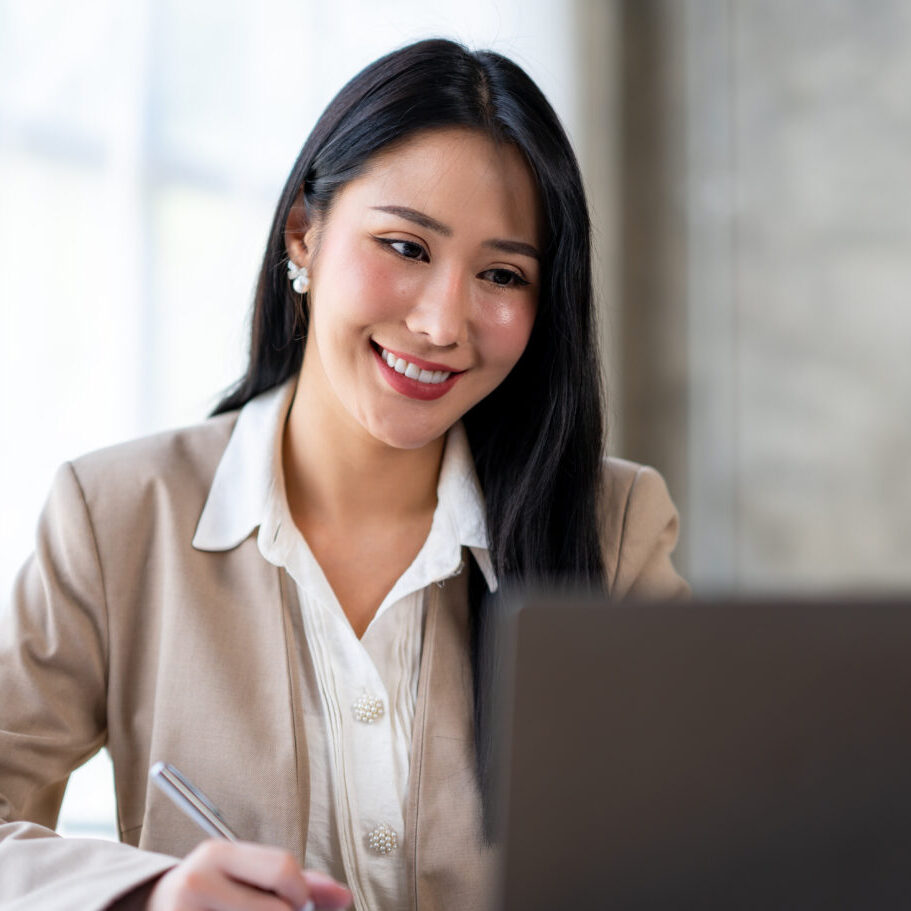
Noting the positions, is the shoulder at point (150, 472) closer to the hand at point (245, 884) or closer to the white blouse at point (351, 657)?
the white blouse at point (351, 657)

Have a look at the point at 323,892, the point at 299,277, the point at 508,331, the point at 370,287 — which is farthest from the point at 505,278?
the point at 323,892

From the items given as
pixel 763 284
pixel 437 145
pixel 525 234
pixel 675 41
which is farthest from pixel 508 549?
pixel 675 41

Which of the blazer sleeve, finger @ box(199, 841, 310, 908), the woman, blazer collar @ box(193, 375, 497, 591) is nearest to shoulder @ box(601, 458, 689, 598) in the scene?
the woman

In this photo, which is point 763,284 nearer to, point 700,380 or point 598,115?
point 700,380

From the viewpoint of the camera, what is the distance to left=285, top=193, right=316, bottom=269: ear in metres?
1.30

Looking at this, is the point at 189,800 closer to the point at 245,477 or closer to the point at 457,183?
the point at 245,477

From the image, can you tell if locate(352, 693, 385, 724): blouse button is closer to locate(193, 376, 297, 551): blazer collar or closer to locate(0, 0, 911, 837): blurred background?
locate(193, 376, 297, 551): blazer collar

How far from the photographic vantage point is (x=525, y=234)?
1.21 meters

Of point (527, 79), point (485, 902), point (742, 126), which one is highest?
point (742, 126)

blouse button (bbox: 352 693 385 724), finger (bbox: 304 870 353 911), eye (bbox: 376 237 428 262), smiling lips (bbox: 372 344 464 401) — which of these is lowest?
blouse button (bbox: 352 693 385 724)

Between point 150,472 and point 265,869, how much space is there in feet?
2.21

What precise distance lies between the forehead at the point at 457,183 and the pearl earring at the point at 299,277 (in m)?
0.13

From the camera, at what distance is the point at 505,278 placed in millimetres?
1238

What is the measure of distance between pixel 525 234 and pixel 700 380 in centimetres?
182
